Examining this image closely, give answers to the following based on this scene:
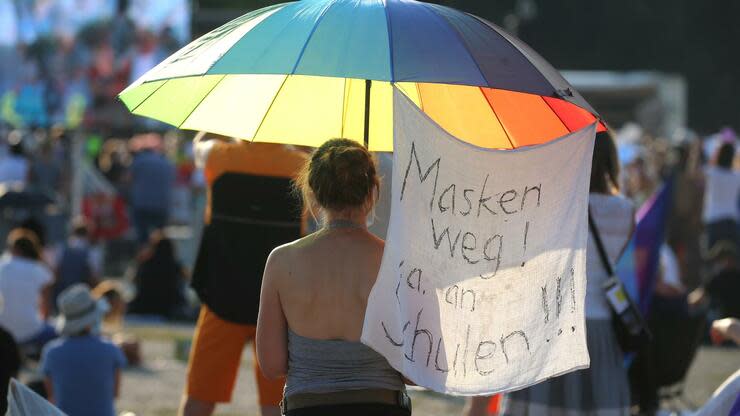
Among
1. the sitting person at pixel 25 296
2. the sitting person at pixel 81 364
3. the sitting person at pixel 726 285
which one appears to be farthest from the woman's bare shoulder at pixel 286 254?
the sitting person at pixel 726 285

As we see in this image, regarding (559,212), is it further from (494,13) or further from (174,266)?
(494,13)

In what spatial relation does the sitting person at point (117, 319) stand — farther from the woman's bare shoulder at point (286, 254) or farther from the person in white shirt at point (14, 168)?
the woman's bare shoulder at point (286, 254)

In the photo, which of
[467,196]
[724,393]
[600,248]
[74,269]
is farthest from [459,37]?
[74,269]

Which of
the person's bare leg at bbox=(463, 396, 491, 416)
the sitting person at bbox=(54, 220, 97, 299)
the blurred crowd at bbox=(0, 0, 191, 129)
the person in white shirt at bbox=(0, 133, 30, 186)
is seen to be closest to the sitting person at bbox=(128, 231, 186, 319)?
the sitting person at bbox=(54, 220, 97, 299)

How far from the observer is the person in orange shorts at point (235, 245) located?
6723 mm

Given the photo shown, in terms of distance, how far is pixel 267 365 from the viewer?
4637 mm

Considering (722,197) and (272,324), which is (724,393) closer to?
(272,324)

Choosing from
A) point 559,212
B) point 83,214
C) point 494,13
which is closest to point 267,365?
point 559,212

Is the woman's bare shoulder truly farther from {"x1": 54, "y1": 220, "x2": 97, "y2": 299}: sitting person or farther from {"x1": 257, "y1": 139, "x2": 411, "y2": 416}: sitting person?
{"x1": 54, "y1": 220, "x2": 97, "y2": 299}: sitting person

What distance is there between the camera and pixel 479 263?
15.3 feet

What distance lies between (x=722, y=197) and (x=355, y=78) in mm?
12462

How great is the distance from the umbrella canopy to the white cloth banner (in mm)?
259

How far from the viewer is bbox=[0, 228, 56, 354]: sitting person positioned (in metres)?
11.1

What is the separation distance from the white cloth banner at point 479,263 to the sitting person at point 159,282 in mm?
11243
